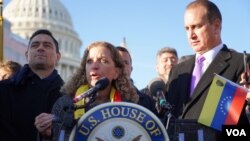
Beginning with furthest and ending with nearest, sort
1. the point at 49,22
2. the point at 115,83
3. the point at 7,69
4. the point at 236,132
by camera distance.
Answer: the point at 49,22, the point at 7,69, the point at 115,83, the point at 236,132

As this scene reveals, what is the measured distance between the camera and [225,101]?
8.23 feet

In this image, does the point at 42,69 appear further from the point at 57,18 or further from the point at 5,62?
the point at 57,18

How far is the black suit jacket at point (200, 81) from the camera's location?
299 centimetres

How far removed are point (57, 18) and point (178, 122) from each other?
82714mm

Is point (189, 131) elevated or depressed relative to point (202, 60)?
depressed

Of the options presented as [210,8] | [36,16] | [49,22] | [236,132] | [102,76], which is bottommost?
[236,132]

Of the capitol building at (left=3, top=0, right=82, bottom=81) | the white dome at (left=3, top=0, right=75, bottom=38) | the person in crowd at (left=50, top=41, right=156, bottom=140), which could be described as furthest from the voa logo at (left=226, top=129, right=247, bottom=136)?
the white dome at (left=3, top=0, right=75, bottom=38)

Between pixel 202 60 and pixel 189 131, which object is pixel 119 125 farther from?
pixel 202 60

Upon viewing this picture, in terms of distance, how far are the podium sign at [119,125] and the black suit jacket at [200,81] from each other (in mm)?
817

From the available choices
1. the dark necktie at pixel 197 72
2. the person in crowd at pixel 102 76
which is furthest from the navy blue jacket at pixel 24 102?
the dark necktie at pixel 197 72

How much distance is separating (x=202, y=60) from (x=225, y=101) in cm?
71

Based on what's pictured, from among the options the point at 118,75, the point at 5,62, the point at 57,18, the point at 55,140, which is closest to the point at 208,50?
the point at 118,75

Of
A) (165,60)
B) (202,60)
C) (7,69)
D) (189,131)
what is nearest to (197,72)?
(202,60)

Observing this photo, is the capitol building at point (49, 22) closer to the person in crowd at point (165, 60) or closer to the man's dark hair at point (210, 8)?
the person in crowd at point (165, 60)
